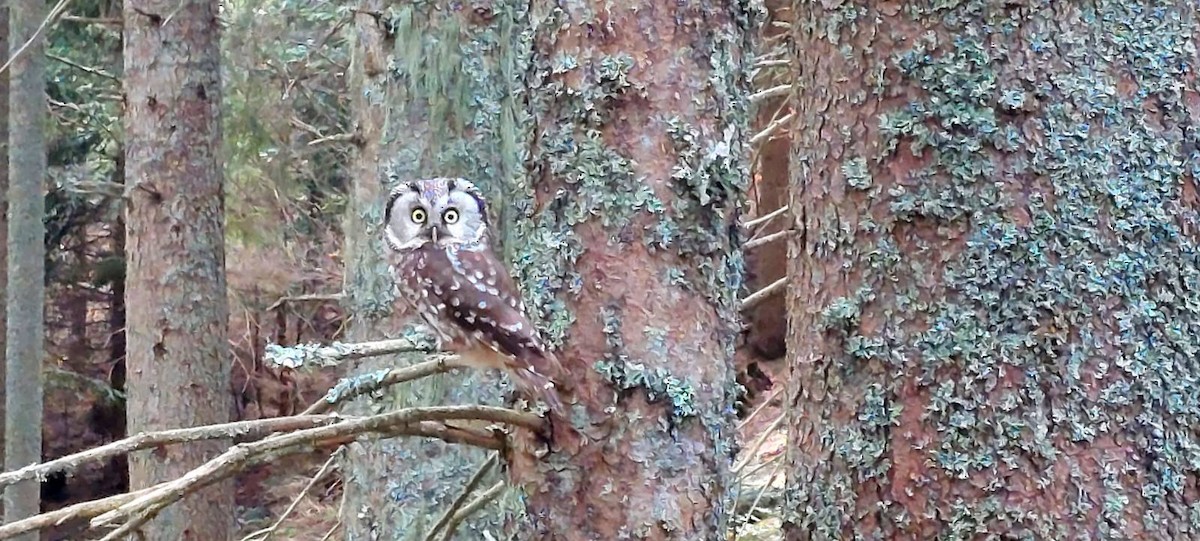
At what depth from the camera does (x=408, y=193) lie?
319 centimetres

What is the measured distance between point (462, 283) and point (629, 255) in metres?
0.72

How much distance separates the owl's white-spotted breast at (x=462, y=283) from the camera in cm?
228

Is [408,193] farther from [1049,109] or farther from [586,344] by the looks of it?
[1049,109]

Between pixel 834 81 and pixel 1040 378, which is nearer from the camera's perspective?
pixel 1040 378

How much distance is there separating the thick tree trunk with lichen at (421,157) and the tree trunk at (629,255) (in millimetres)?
1903

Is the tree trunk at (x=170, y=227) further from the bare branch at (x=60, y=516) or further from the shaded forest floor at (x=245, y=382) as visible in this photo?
the bare branch at (x=60, y=516)

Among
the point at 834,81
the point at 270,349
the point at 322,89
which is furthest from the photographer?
the point at 322,89

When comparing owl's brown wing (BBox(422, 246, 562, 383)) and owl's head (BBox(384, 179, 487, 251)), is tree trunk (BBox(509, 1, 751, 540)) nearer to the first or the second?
owl's brown wing (BBox(422, 246, 562, 383))

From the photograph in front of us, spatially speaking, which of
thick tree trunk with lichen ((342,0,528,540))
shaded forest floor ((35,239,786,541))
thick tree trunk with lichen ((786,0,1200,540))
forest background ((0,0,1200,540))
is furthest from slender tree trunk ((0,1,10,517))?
thick tree trunk with lichen ((786,0,1200,540))

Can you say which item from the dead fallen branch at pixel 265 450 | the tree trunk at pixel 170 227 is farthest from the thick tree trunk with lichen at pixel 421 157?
the tree trunk at pixel 170 227

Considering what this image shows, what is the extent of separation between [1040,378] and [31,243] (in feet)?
22.3

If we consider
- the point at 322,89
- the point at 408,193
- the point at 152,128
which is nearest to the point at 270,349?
the point at 408,193

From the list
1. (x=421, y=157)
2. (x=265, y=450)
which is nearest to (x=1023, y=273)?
(x=265, y=450)

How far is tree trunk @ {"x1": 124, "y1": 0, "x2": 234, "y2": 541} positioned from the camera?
6465mm
